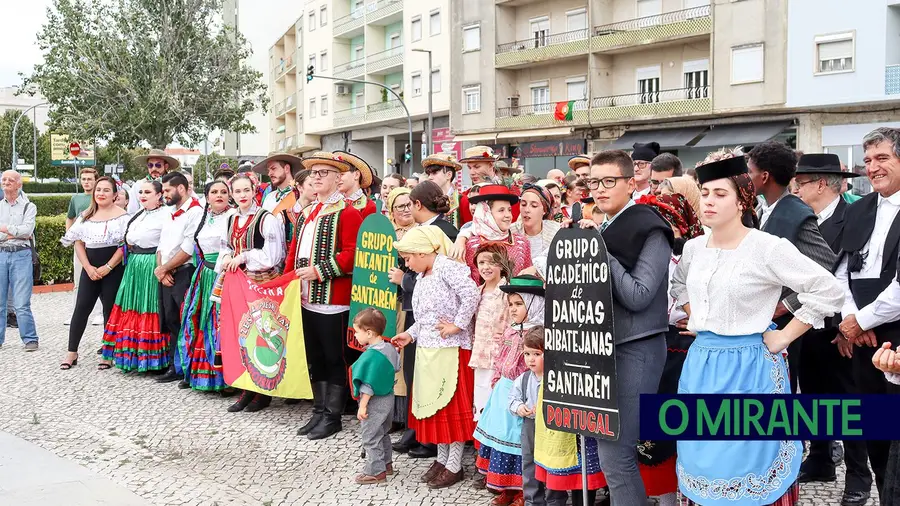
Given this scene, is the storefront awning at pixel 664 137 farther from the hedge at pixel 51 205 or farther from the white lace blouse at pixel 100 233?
the white lace blouse at pixel 100 233

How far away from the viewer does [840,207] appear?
5.77m

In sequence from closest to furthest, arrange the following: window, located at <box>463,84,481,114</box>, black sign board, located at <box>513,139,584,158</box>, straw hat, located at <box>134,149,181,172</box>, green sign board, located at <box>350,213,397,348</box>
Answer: green sign board, located at <box>350,213,397,348</box>
straw hat, located at <box>134,149,181,172</box>
black sign board, located at <box>513,139,584,158</box>
window, located at <box>463,84,481,114</box>

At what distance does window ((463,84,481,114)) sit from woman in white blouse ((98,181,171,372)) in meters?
30.4

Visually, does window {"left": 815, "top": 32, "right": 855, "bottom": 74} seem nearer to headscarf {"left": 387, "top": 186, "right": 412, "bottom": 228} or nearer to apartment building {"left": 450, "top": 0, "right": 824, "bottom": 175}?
apartment building {"left": 450, "top": 0, "right": 824, "bottom": 175}

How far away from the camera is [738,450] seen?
3.93 meters

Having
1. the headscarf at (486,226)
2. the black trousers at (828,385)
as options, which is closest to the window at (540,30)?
the headscarf at (486,226)

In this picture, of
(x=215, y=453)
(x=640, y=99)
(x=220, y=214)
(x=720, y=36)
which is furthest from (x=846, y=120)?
(x=215, y=453)

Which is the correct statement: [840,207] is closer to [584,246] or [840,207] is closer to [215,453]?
[584,246]

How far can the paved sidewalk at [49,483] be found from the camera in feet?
18.9

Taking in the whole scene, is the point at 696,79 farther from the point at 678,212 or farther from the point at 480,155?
the point at 678,212

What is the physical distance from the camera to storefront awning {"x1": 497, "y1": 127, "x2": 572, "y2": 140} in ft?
116

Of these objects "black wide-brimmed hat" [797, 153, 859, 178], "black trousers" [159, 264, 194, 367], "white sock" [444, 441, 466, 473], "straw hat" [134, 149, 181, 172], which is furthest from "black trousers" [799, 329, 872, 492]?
"straw hat" [134, 149, 181, 172]

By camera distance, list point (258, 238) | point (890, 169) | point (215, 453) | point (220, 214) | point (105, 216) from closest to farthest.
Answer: point (890, 169) < point (215, 453) < point (258, 238) < point (220, 214) < point (105, 216)

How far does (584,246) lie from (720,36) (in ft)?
91.0
